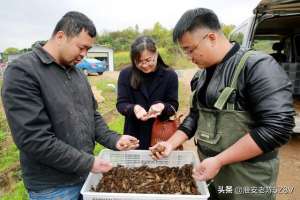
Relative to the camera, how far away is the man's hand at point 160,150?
8.41 ft

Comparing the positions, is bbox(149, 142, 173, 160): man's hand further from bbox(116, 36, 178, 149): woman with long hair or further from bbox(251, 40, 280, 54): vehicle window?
bbox(251, 40, 280, 54): vehicle window

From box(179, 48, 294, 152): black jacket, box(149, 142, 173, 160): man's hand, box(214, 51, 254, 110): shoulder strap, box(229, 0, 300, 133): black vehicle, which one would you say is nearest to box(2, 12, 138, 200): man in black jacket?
box(149, 142, 173, 160): man's hand

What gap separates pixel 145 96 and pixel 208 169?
151 centimetres

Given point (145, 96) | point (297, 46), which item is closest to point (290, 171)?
point (145, 96)

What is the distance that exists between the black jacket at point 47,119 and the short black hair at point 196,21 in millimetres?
838

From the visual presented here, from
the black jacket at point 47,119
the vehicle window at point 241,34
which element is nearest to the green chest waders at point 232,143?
the black jacket at point 47,119

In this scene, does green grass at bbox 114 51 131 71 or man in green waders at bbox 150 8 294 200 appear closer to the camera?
man in green waders at bbox 150 8 294 200

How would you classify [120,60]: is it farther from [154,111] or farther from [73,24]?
[73,24]

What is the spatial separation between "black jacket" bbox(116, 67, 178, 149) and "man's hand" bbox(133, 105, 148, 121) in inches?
5.5

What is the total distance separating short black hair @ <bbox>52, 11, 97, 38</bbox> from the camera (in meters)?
2.23

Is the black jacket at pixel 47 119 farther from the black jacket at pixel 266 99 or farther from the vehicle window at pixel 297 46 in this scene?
the vehicle window at pixel 297 46

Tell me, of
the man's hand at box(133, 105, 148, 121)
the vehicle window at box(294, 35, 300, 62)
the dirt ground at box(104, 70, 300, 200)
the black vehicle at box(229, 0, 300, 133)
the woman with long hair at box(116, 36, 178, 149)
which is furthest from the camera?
the vehicle window at box(294, 35, 300, 62)

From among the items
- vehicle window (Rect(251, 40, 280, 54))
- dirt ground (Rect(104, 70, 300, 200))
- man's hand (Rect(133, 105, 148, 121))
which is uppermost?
man's hand (Rect(133, 105, 148, 121))

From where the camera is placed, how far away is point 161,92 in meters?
3.42
